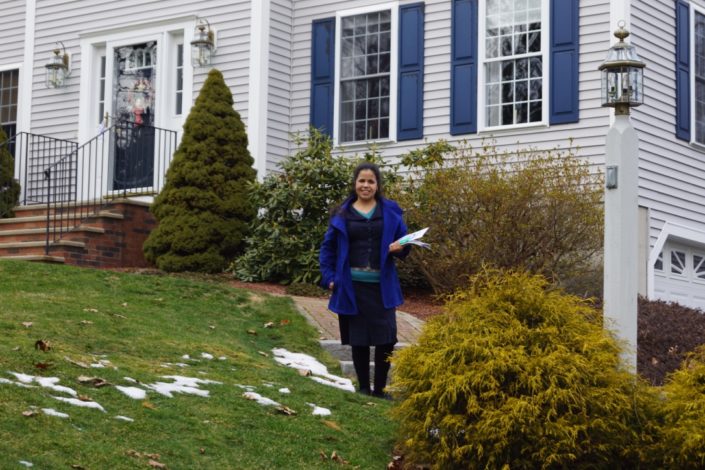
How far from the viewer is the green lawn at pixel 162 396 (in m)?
5.96

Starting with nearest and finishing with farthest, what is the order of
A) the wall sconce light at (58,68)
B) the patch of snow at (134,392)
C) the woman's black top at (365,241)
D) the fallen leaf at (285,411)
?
the patch of snow at (134,392), the fallen leaf at (285,411), the woman's black top at (365,241), the wall sconce light at (58,68)

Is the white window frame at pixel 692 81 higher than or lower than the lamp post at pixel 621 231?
higher

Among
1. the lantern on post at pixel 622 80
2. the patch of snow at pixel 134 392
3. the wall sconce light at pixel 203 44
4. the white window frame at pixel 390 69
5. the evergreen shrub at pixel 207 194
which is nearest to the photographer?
the patch of snow at pixel 134 392

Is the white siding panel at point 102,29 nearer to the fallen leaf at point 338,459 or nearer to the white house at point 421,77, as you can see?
the white house at point 421,77

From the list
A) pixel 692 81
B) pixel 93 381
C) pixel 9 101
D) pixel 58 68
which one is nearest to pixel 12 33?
pixel 9 101

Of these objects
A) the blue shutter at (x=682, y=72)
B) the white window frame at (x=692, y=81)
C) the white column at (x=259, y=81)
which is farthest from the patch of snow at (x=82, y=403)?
the white window frame at (x=692, y=81)

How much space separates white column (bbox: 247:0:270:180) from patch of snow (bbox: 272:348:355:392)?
19.8 ft

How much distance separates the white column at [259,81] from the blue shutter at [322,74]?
0.61 meters

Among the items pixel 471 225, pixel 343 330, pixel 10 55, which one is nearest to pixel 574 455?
pixel 343 330

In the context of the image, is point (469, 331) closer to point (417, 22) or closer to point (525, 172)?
point (525, 172)

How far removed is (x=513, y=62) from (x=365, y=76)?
2.05 metres

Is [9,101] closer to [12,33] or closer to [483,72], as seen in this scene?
[12,33]

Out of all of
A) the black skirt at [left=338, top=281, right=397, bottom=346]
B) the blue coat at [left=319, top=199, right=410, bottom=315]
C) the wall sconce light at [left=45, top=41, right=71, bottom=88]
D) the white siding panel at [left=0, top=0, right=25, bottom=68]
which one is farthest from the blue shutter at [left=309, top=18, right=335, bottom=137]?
the black skirt at [left=338, top=281, right=397, bottom=346]

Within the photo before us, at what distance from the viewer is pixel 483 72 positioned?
14.4 meters
